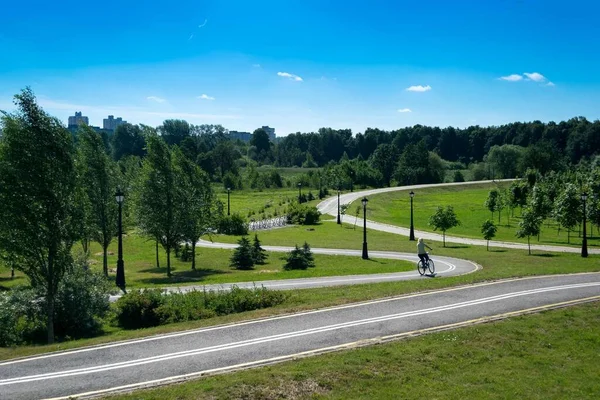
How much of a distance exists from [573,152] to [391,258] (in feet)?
480

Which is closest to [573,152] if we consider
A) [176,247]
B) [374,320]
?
[176,247]

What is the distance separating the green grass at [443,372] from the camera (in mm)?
10234

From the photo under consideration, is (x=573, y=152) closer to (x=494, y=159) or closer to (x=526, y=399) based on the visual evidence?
(x=494, y=159)

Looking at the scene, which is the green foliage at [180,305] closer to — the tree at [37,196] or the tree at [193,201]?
the tree at [37,196]

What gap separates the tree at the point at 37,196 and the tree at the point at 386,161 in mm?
116863

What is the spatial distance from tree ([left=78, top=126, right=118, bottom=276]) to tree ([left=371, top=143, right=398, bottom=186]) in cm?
10070

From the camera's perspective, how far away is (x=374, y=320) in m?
15.1

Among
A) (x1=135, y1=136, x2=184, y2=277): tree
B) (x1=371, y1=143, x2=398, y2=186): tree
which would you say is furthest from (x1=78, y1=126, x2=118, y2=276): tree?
(x1=371, y1=143, x2=398, y2=186): tree

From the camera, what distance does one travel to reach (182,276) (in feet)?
103

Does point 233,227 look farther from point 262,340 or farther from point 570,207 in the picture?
point 262,340

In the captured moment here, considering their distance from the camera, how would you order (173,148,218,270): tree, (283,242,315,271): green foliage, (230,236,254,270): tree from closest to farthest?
(283,242,315,271): green foliage → (230,236,254,270): tree → (173,148,218,270): tree

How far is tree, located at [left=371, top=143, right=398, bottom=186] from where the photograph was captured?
13112 centimetres

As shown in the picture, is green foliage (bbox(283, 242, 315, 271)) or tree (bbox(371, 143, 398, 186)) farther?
tree (bbox(371, 143, 398, 186))

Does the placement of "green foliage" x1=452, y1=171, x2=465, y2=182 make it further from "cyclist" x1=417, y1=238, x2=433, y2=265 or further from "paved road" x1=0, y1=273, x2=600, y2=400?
"paved road" x1=0, y1=273, x2=600, y2=400
